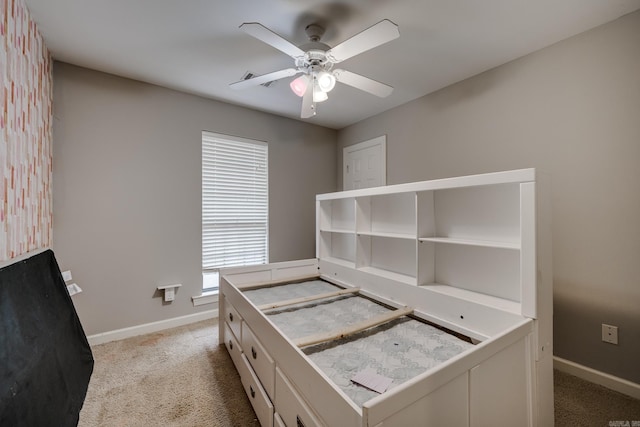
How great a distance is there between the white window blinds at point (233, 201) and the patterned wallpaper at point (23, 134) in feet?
4.29

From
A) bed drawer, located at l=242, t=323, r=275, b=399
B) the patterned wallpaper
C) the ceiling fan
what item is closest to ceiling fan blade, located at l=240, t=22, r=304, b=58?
the ceiling fan

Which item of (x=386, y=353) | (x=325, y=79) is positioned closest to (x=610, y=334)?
(x=386, y=353)

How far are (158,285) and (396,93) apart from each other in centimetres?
327

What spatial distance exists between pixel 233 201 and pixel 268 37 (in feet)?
7.08

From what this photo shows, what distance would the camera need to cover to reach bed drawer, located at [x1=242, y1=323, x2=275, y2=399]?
1.37 meters

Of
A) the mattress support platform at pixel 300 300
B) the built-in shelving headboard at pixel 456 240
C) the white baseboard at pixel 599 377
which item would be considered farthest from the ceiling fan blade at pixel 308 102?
the white baseboard at pixel 599 377

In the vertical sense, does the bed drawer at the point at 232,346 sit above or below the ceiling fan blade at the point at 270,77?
below

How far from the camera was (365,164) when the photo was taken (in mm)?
3768

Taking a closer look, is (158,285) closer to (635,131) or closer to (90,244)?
(90,244)

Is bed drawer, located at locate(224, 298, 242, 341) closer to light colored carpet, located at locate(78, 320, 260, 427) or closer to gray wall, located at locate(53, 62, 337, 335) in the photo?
light colored carpet, located at locate(78, 320, 260, 427)

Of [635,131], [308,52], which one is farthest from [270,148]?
[635,131]

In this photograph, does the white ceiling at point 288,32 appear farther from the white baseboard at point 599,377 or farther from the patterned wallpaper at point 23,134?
the white baseboard at point 599,377

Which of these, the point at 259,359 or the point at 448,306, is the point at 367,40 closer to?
the point at 448,306

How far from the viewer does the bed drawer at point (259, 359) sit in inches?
54.0
